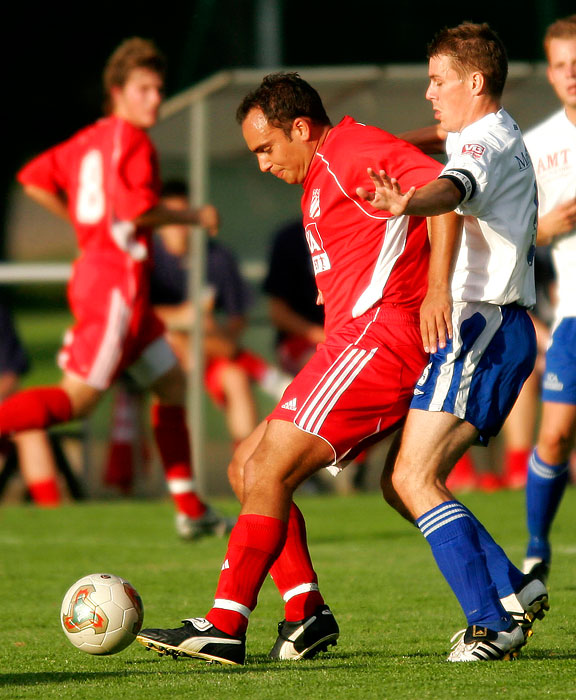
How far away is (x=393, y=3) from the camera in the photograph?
12211mm

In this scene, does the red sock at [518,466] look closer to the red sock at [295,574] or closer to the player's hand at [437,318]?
the red sock at [295,574]

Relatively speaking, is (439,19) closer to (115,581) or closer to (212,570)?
(212,570)

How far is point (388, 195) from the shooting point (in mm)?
3699

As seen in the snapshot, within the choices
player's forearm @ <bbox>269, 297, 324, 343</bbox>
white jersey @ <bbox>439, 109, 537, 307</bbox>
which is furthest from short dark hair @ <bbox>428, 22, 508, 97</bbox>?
player's forearm @ <bbox>269, 297, 324, 343</bbox>

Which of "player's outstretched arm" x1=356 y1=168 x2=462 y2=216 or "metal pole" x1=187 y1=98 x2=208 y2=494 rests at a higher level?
"player's outstretched arm" x1=356 y1=168 x2=462 y2=216

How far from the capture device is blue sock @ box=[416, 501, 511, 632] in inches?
156

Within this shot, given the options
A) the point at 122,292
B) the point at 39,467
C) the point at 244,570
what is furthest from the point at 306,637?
the point at 39,467

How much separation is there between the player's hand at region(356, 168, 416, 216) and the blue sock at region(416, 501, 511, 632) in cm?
97

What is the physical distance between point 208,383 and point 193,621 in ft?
22.7

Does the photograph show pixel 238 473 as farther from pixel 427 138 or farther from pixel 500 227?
pixel 427 138

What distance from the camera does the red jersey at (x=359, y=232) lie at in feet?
13.7

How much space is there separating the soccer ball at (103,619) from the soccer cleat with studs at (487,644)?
3.43 feet

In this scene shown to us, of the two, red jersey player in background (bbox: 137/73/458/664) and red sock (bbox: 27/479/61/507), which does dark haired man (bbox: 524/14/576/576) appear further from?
→ red sock (bbox: 27/479/61/507)

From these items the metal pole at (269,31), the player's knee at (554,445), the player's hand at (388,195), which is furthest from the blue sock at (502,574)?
the metal pole at (269,31)
